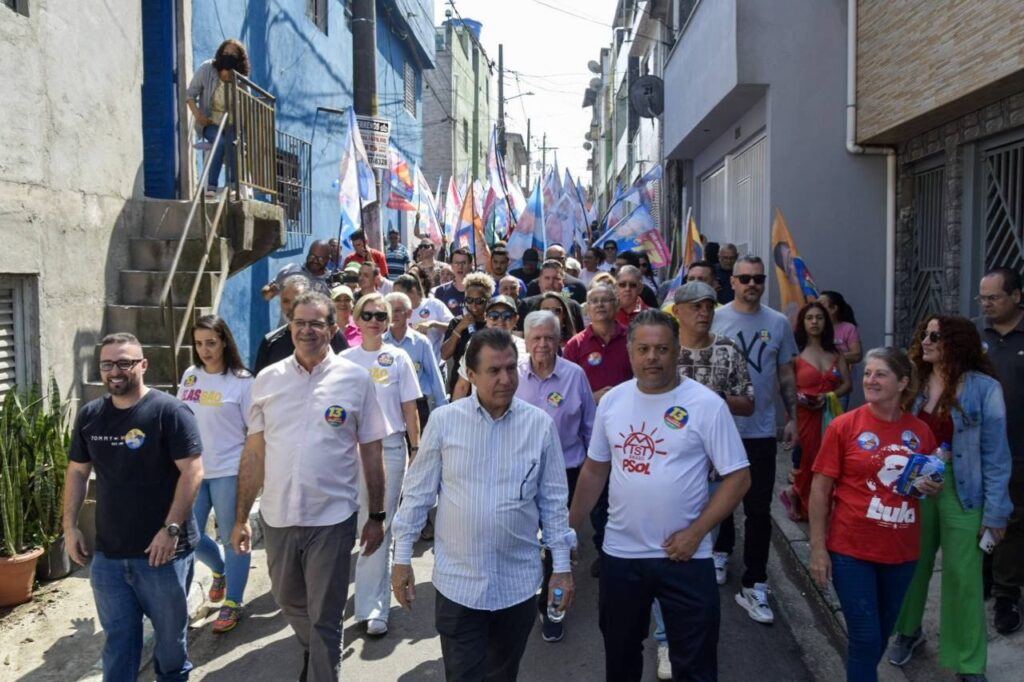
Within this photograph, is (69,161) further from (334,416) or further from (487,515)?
(487,515)

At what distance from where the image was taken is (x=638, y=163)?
2739 centimetres

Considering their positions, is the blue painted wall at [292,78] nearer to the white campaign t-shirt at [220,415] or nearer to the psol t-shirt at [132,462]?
the white campaign t-shirt at [220,415]

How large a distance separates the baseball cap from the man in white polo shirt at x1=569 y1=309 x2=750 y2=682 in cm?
129

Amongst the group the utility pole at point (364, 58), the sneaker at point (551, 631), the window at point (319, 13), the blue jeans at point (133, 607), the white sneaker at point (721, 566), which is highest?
the window at point (319, 13)

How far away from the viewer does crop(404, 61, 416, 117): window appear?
23.6m

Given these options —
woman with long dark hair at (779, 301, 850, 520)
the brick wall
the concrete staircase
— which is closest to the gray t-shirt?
woman with long dark hair at (779, 301, 850, 520)

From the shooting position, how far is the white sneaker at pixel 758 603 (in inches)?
213

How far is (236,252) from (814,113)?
612 centimetres

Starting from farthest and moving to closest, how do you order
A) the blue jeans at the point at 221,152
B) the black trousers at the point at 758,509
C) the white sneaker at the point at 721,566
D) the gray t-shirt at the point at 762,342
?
1. the blue jeans at the point at 221,152
2. the white sneaker at the point at 721,566
3. the gray t-shirt at the point at 762,342
4. the black trousers at the point at 758,509

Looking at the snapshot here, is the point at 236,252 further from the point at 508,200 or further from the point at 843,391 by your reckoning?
the point at 508,200

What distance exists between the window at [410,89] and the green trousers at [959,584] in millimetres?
20712

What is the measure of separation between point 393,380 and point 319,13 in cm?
1150

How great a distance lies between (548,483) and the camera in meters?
3.63

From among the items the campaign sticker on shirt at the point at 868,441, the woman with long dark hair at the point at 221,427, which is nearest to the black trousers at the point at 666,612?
the campaign sticker on shirt at the point at 868,441
